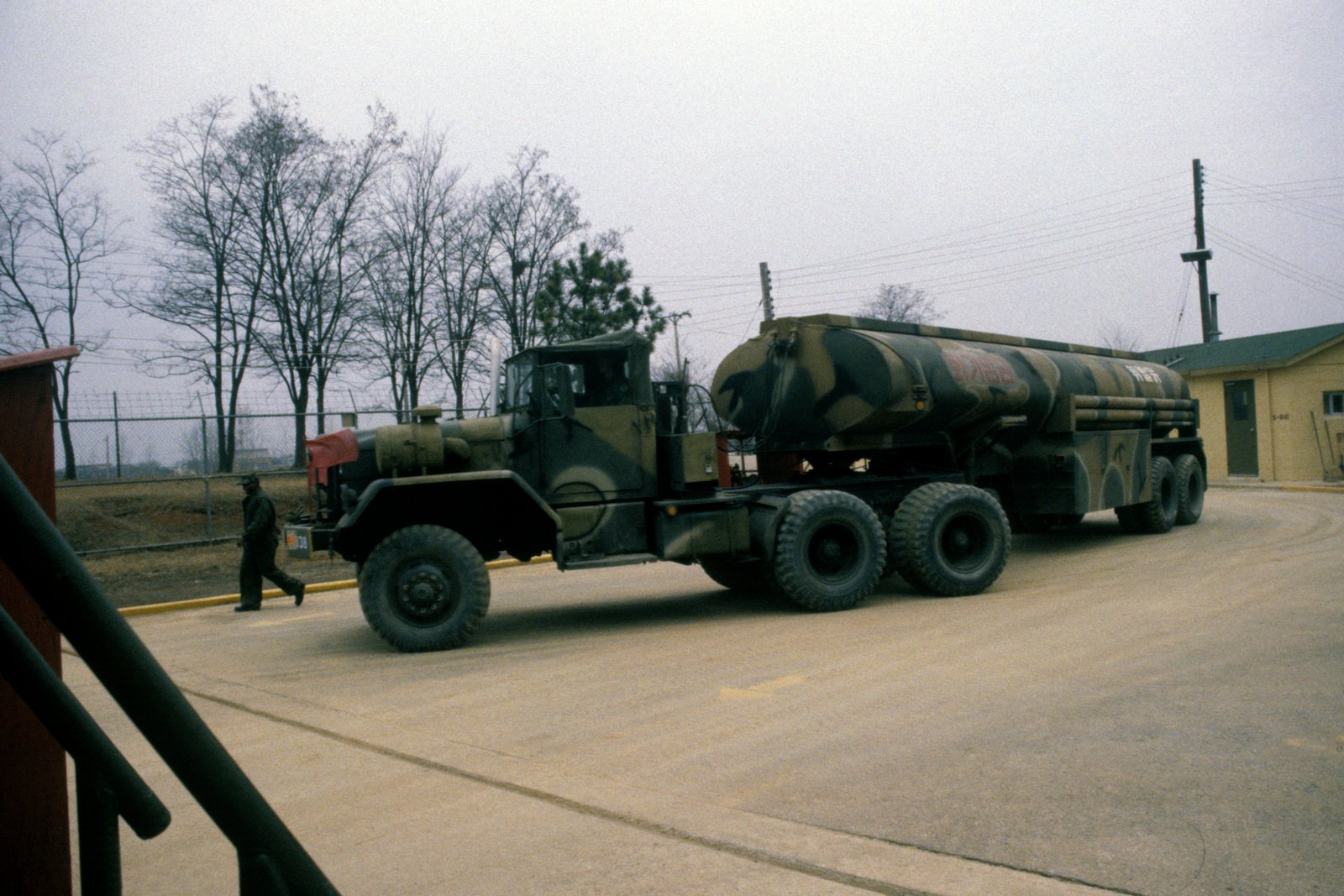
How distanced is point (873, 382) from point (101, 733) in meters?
9.45

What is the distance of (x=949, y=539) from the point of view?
10750 millimetres

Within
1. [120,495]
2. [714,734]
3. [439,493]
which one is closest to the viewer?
[714,734]

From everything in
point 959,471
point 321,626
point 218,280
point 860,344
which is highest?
point 218,280

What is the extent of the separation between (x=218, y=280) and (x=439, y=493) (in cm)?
1636

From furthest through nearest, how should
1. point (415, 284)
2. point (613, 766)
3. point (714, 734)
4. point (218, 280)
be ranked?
point (415, 284), point (218, 280), point (714, 734), point (613, 766)

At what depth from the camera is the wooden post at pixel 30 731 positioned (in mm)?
2004

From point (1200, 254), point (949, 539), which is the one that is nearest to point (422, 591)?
point (949, 539)

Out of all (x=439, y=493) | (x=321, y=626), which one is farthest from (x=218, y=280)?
(x=439, y=493)

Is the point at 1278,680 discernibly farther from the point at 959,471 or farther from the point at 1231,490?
the point at 1231,490

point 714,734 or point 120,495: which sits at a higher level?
point 120,495

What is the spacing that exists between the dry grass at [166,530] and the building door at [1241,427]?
2282cm

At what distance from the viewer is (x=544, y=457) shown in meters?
9.16

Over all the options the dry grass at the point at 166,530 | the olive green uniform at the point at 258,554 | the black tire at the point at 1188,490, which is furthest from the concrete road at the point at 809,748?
the black tire at the point at 1188,490

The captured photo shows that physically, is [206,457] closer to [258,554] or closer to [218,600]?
[218,600]
